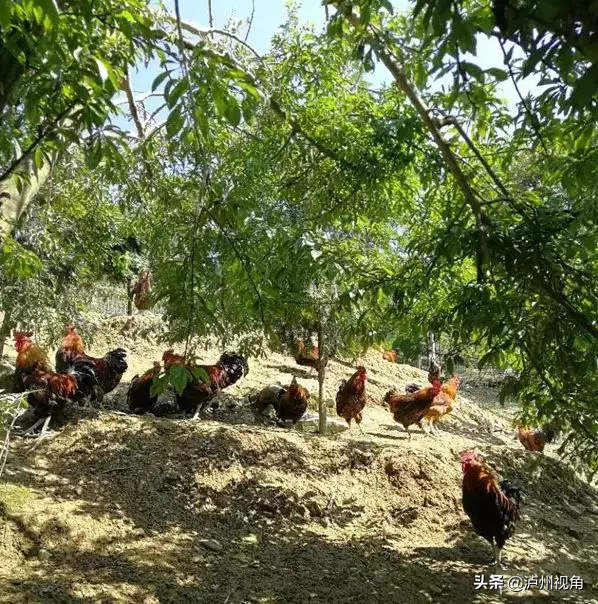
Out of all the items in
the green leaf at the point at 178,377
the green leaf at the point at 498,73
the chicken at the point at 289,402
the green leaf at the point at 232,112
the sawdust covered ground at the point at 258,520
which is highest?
the green leaf at the point at 498,73

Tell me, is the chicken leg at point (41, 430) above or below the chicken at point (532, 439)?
below

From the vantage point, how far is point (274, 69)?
169 inches

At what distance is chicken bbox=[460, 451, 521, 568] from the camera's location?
12.3ft

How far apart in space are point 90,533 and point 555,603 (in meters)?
2.92

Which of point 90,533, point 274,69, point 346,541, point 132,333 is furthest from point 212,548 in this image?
point 132,333

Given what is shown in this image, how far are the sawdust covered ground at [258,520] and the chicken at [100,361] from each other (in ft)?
3.98

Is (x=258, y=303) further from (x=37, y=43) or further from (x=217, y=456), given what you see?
(x=217, y=456)

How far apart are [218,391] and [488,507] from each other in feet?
11.1

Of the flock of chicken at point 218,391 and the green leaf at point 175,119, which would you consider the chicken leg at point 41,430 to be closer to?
the flock of chicken at point 218,391

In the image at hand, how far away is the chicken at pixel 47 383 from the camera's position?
475cm

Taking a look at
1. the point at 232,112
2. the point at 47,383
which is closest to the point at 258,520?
the point at 47,383

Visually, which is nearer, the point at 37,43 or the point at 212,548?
the point at 37,43

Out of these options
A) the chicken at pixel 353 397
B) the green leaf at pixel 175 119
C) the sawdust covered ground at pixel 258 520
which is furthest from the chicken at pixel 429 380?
the green leaf at pixel 175 119

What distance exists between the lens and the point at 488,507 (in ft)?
12.3
